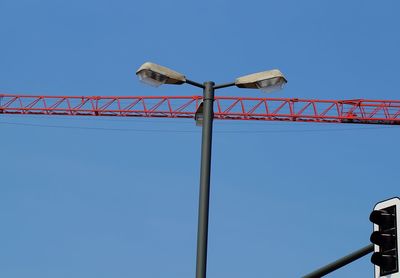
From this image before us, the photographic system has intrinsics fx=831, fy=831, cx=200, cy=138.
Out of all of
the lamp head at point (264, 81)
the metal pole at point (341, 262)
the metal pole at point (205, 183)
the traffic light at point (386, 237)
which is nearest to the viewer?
the traffic light at point (386, 237)

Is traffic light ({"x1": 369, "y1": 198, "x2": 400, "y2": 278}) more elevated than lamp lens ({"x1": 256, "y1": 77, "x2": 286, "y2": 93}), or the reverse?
lamp lens ({"x1": 256, "y1": 77, "x2": 286, "y2": 93})

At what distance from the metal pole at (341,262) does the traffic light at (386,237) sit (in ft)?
9.69

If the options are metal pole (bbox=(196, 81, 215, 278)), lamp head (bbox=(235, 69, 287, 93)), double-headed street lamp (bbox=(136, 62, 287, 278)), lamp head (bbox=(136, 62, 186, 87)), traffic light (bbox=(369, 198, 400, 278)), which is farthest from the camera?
lamp head (bbox=(235, 69, 287, 93))

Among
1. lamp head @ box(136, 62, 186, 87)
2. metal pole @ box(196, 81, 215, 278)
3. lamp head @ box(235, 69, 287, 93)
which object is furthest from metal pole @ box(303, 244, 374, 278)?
lamp head @ box(136, 62, 186, 87)

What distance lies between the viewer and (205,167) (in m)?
14.2

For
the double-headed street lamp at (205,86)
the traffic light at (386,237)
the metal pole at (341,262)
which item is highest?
the double-headed street lamp at (205,86)

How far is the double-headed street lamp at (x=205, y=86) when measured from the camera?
1386 centimetres

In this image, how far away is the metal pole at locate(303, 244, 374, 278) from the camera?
13.7 m

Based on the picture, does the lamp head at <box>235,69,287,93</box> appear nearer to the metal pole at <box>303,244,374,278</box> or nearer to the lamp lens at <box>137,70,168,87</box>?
the lamp lens at <box>137,70,168,87</box>

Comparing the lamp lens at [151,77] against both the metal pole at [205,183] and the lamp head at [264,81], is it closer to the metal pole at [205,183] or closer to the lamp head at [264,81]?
the metal pole at [205,183]

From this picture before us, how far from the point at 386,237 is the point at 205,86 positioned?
521 centimetres

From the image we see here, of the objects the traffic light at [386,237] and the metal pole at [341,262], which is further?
the metal pole at [341,262]

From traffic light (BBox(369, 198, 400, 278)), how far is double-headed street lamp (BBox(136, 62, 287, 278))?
362 centimetres

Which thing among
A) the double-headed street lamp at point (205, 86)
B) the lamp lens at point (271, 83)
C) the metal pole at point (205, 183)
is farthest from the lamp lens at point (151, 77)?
the lamp lens at point (271, 83)
